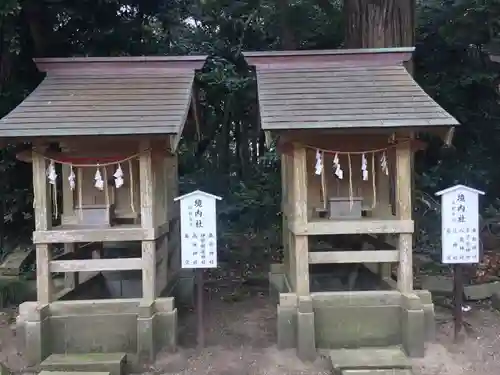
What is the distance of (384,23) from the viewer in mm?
7641

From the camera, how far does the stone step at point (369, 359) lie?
4.82 m

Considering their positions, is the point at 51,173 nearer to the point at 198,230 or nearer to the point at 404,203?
the point at 198,230

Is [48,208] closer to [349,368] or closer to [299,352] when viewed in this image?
[299,352]

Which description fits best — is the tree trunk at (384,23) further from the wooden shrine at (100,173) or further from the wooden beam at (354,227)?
the wooden beam at (354,227)

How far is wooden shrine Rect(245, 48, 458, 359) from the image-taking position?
5.23 m

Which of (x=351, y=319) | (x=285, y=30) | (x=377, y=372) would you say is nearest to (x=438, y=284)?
(x=351, y=319)

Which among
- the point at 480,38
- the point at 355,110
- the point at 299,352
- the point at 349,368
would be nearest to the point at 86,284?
the point at 299,352

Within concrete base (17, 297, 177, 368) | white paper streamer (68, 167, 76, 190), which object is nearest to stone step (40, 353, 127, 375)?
concrete base (17, 297, 177, 368)

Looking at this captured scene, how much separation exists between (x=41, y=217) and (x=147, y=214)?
1.11 meters

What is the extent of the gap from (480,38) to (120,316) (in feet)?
25.7

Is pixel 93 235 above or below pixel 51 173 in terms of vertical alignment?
below

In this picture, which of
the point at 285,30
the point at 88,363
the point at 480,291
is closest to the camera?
the point at 88,363

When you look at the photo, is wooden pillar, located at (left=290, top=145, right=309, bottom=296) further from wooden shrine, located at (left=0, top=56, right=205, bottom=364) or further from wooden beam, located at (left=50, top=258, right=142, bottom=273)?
wooden beam, located at (left=50, top=258, right=142, bottom=273)

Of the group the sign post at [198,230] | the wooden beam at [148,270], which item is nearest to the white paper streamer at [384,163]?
the sign post at [198,230]
